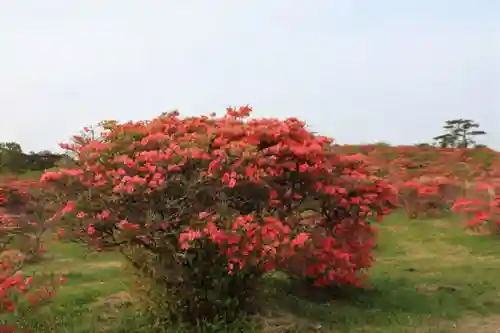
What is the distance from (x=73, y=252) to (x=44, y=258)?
113cm

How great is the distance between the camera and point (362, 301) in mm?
9836

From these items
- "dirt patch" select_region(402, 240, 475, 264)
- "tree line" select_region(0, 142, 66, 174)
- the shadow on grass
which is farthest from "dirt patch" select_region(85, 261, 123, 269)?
"tree line" select_region(0, 142, 66, 174)

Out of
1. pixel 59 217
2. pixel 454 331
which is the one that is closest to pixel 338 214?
pixel 454 331

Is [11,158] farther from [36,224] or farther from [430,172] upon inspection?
[36,224]

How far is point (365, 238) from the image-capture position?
31.6 feet

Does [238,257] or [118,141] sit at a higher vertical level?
[118,141]

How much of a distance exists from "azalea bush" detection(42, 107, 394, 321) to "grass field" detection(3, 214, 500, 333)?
0.58m

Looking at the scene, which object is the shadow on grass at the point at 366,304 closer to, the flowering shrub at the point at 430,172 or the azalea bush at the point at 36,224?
the azalea bush at the point at 36,224

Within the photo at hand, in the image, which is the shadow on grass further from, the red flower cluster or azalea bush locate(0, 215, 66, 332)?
azalea bush locate(0, 215, 66, 332)

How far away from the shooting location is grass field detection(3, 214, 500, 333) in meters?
8.21

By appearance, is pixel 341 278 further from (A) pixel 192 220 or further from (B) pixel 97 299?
(B) pixel 97 299

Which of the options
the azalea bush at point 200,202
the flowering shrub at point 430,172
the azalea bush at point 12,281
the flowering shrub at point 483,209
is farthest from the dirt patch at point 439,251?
the azalea bush at point 12,281

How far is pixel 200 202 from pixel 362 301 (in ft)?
11.4

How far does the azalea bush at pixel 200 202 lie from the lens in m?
7.50
